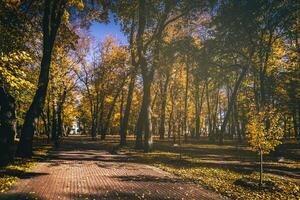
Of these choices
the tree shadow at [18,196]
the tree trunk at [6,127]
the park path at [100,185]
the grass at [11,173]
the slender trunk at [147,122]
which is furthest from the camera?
the slender trunk at [147,122]

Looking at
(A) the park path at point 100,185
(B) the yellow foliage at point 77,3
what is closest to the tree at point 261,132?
(A) the park path at point 100,185

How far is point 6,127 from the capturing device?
17812mm

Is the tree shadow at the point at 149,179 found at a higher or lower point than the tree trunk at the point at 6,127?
lower

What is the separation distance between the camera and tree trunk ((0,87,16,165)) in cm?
1715

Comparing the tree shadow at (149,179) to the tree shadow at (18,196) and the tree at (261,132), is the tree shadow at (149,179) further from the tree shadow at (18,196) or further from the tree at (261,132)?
the tree shadow at (18,196)

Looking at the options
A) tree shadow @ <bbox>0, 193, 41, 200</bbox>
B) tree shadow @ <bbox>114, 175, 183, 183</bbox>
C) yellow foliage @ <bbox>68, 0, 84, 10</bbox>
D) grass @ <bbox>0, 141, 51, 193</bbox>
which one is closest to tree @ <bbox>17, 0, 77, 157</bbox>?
yellow foliage @ <bbox>68, 0, 84, 10</bbox>

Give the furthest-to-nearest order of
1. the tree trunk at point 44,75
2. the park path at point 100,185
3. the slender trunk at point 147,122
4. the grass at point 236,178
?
the slender trunk at point 147,122 < the tree trunk at point 44,75 < the grass at point 236,178 < the park path at point 100,185

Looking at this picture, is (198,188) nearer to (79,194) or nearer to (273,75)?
(79,194)

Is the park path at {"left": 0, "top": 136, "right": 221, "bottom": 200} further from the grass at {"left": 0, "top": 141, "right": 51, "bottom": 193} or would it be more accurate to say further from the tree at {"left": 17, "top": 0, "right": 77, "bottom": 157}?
the tree at {"left": 17, "top": 0, "right": 77, "bottom": 157}

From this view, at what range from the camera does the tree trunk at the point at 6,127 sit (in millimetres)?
17145

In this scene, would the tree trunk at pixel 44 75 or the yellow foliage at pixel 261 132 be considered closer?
the yellow foliage at pixel 261 132

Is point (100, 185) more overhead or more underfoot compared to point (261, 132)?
more underfoot

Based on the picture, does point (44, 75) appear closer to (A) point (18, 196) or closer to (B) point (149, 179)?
(B) point (149, 179)

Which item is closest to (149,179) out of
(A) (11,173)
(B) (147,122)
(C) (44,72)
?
(A) (11,173)
